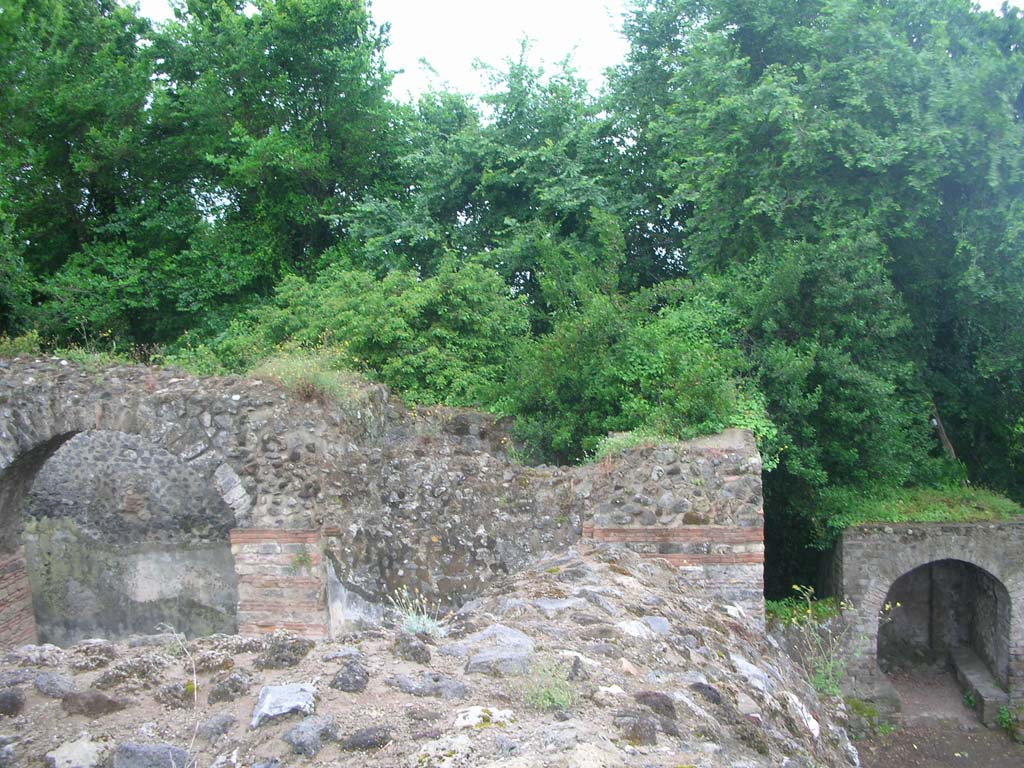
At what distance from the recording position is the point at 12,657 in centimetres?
331

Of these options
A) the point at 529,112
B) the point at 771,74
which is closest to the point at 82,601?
the point at 529,112

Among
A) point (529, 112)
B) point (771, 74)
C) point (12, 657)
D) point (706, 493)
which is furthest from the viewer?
point (529, 112)

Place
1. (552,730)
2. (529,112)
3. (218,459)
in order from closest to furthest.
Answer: (552,730), (218,459), (529,112)

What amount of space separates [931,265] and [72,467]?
10911 mm

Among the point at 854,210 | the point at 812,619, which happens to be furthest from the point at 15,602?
the point at 854,210

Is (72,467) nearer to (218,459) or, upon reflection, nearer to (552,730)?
(218,459)

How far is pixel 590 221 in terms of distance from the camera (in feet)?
42.0

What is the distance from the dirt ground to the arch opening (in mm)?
7332

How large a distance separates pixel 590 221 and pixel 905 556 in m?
5.99

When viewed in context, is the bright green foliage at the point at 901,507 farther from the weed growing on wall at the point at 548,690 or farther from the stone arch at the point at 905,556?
the weed growing on wall at the point at 548,690

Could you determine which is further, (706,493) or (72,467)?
(72,467)

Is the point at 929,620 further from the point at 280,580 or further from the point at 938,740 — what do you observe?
the point at 280,580

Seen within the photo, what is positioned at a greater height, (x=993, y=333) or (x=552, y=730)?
(x=993, y=333)

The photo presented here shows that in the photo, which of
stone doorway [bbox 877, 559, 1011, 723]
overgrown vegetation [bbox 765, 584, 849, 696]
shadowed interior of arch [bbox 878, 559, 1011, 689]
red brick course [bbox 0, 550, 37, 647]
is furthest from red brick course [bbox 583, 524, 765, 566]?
red brick course [bbox 0, 550, 37, 647]
